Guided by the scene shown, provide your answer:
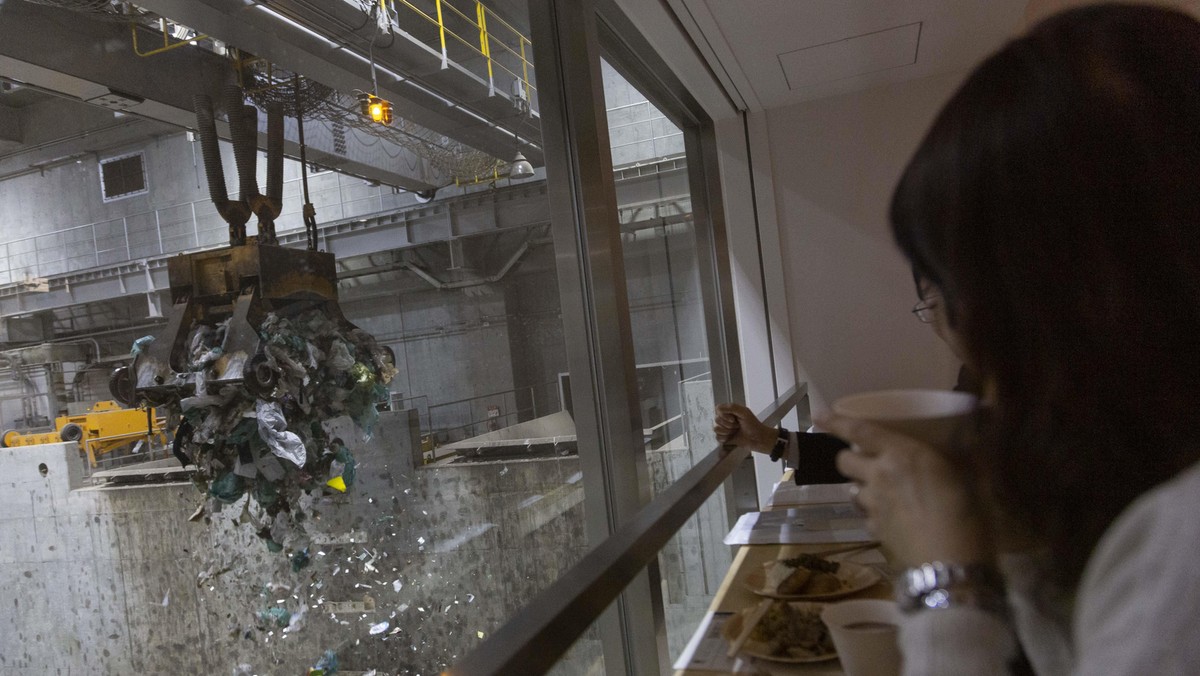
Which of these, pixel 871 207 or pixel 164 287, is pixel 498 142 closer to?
pixel 164 287

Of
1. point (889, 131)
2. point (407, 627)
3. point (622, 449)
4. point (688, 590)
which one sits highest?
point (889, 131)

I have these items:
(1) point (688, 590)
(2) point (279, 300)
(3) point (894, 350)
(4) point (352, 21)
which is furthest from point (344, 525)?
(3) point (894, 350)

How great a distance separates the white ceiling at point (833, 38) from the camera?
2061 mm

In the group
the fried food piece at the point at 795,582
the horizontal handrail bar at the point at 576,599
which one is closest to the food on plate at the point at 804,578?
the fried food piece at the point at 795,582

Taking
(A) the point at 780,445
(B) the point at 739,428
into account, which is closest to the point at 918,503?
(B) the point at 739,428

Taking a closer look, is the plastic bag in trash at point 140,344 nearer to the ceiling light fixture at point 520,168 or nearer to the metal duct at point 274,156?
the metal duct at point 274,156

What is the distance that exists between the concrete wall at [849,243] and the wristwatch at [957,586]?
2.79 metres

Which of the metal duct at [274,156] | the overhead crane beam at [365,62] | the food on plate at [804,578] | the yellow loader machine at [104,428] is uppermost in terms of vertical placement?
the overhead crane beam at [365,62]

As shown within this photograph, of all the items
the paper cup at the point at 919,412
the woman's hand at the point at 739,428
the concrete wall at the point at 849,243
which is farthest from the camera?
the concrete wall at the point at 849,243

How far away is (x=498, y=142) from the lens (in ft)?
4.74

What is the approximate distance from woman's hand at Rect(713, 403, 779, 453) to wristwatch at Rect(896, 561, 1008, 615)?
3.99 feet

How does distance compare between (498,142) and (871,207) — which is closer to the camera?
(498,142)

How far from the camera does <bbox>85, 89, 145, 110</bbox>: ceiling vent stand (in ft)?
2.32

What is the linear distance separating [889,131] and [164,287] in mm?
2927
